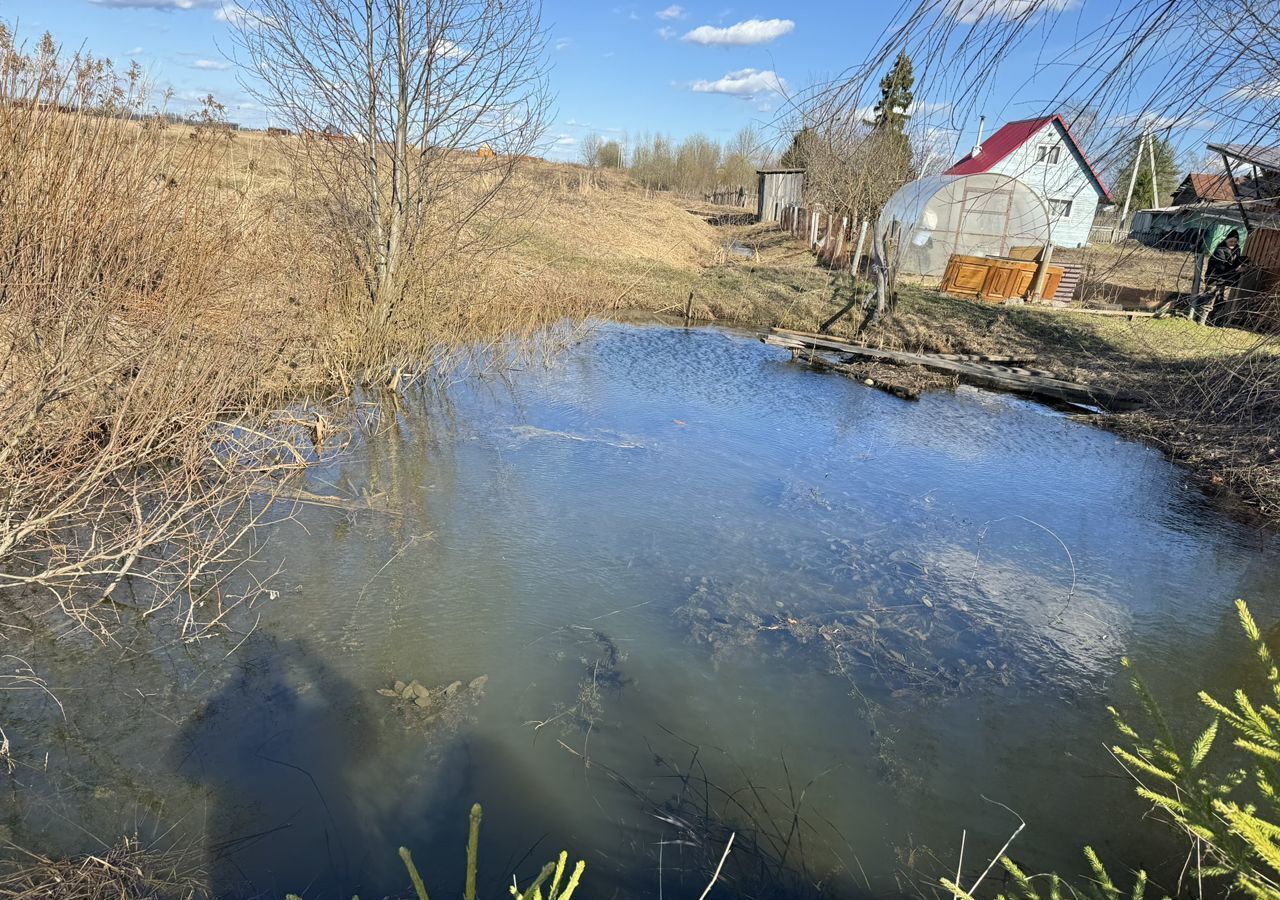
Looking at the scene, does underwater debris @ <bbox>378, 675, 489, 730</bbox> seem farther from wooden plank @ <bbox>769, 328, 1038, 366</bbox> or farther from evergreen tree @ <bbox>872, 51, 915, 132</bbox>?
wooden plank @ <bbox>769, 328, 1038, 366</bbox>

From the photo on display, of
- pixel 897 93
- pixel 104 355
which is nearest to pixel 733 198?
pixel 104 355

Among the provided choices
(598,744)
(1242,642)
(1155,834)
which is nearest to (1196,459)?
(1242,642)

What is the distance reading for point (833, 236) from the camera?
1000 inches

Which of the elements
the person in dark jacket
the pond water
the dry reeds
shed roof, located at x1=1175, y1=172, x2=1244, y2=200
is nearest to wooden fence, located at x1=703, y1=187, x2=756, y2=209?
the person in dark jacket

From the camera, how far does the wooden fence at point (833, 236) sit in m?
22.2

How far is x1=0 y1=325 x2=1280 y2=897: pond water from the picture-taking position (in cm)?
341

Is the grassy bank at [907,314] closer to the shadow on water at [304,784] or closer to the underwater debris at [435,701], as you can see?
the underwater debris at [435,701]

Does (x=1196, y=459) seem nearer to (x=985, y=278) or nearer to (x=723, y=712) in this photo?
(x=723, y=712)

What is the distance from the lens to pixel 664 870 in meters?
3.30

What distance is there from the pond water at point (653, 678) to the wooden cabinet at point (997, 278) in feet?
39.9

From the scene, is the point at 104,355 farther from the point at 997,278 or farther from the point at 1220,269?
the point at 1220,269

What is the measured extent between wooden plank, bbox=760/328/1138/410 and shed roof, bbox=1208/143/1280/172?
1018 cm

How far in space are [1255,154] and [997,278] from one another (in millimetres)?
17898

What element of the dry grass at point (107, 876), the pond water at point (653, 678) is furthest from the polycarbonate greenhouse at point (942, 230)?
the dry grass at point (107, 876)
